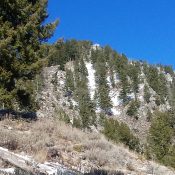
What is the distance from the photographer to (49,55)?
67.7 feet

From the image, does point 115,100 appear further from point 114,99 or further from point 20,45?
point 20,45

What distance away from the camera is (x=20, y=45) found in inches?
793

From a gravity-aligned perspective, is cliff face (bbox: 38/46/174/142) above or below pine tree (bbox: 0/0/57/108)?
above

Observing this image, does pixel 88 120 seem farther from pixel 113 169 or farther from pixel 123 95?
pixel 113 169

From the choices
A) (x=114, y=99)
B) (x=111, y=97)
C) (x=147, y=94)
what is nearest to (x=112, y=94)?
(x=111, y=97)

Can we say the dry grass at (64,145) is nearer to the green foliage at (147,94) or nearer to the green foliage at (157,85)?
the green foliage at (147,94)

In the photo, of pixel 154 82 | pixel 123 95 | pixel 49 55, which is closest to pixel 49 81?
pixel 123 95

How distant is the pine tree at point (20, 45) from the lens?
64.8ft

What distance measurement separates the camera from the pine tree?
19.8m

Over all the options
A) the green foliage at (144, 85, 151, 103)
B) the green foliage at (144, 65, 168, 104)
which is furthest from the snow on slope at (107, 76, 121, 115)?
the green foliage at (144, 65, 168, 104)

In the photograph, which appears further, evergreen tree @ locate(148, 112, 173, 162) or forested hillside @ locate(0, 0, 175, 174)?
evergreen tree @ locate(148, 112, 173, 162)

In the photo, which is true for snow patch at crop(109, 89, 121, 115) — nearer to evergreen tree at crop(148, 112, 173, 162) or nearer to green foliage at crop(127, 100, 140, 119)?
green foliage at crop(127, 100, 140, 119)

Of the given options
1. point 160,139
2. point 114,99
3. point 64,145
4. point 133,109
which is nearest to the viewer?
point 64,145

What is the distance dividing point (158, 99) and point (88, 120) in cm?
5137
